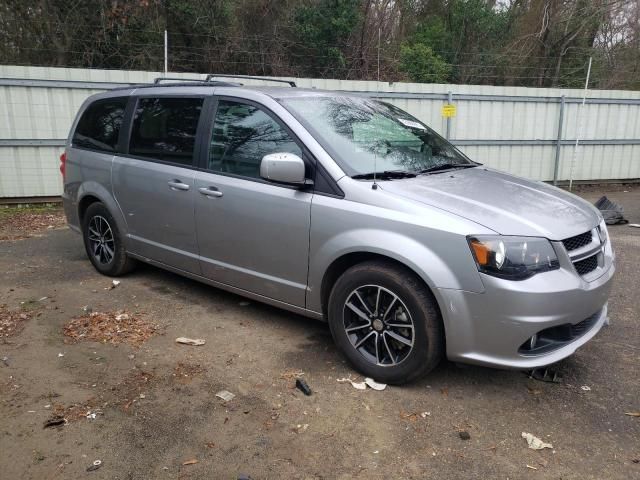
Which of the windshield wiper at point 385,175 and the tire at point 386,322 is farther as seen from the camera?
the windshield wiper at point 385,175

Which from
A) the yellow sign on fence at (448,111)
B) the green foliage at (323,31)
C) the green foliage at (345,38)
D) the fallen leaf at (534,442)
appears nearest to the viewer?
the fallen leaf at (534,442)

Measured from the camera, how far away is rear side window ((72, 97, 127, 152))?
5.34 m

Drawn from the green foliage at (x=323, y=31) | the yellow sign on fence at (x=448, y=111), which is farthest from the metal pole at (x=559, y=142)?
the green foliage at (x=323, y=31)

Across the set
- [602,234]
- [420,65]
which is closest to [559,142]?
[420,65]

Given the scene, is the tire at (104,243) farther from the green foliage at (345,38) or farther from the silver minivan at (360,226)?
the green foliage at (345,38)

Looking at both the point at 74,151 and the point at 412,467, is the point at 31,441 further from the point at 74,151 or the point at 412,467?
the point at 74,151

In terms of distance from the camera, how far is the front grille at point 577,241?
10.8ft

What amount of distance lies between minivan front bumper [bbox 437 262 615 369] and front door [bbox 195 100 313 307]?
3.70ft

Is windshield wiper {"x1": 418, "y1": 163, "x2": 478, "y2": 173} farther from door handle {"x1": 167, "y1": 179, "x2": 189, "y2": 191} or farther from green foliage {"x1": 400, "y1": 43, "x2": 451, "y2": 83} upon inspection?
green foliage {"x1": 400, "y1": 43, "x2": 451, "y2": 83}

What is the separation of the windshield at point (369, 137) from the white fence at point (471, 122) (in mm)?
5982

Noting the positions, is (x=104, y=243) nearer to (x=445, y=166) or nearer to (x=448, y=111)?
(x=445, y=166)

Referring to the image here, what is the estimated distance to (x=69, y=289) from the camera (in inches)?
210

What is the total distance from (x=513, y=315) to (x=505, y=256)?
12.7 inches

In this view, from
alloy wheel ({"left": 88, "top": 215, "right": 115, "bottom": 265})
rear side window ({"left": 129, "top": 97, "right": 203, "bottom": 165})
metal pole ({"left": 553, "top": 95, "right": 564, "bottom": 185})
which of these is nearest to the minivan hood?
rear side window ({"left": 129, "top": 97, "right": 203, "bottom": 165})
